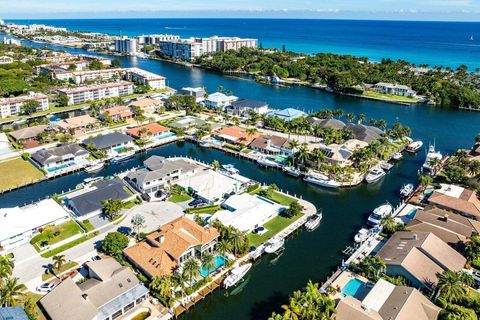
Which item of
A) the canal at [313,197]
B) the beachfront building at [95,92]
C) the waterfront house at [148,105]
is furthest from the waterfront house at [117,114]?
the beachfront building at [95,92]

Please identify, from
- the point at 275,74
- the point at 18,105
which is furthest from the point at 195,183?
the point at 275,74

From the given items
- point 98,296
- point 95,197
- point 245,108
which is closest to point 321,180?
point 95,197

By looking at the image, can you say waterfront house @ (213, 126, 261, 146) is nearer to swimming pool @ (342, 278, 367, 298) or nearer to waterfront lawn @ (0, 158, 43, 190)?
waterfront lawn @ (0, 158, 43, 190)

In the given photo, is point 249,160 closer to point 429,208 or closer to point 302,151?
point 302,151

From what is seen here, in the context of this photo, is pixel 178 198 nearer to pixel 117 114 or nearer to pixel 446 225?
pixel 446 225

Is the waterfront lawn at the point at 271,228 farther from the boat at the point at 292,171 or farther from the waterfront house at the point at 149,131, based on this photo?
the waterfront house at the point at 149,131

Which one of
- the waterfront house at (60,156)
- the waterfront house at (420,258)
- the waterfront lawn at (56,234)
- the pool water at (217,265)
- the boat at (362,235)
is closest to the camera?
the waterfront house at (420,258)

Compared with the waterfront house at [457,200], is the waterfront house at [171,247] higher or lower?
lower
